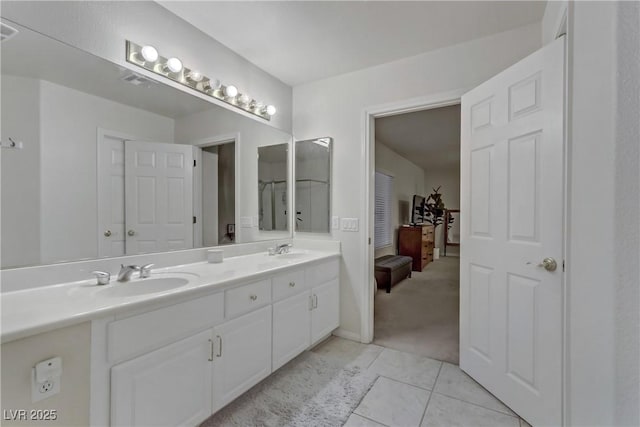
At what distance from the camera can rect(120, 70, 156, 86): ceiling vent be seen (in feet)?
5.25

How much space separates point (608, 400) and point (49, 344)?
1580 millimetres

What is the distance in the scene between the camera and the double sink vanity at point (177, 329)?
1.05m

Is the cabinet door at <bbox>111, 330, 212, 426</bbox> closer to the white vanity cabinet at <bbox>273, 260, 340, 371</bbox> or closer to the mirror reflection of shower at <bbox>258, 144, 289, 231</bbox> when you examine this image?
the white vanity cabinet at <bbox>273, 260, 340, 371</bbox>

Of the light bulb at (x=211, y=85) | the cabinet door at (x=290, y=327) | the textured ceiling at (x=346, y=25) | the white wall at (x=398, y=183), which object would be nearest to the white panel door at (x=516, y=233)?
the textured ceiling at (x=346, y=25)

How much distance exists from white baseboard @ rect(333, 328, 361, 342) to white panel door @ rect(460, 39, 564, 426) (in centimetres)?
88

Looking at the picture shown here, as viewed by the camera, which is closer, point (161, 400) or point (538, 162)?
point (161, 400)

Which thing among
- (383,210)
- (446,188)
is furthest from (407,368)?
(446,188)

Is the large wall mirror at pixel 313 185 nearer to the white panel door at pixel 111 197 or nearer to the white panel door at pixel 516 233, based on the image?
the white panel door at pixel 516 233

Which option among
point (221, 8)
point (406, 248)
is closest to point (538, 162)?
point (221, 8)

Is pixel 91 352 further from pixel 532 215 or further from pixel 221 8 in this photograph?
pixel 532 215

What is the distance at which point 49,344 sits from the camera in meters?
0.94

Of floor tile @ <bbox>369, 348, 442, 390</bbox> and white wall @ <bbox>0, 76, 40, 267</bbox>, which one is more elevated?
white wall @ <bbox>0, 76, 40, 267</bbox>

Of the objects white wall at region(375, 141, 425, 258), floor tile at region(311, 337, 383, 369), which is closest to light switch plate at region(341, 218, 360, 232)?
floor tile at region(311, 337, 383, 369)

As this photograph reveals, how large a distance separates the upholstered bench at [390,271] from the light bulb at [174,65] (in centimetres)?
345
